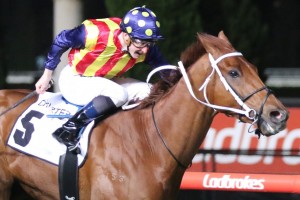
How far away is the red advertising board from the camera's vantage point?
24.1 feet

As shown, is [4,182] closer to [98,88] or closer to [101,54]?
[98,88]

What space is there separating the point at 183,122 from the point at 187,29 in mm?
4312

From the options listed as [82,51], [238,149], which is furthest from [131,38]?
[238,149]

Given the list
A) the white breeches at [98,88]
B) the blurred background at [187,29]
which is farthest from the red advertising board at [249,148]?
the white breeches at [98,88]

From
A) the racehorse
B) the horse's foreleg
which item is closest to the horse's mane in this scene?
the racehorse

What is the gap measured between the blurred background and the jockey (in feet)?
7.57

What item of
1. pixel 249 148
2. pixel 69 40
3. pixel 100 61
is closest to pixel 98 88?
pixel 100 61

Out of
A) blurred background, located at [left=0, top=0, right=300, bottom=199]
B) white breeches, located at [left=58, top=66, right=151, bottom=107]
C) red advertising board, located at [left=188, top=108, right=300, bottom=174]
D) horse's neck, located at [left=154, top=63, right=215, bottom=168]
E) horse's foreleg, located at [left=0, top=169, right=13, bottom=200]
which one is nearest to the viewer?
horse's neck, located at [left=154, top=63, right=215, bottom=168]

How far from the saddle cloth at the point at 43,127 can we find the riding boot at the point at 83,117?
0.05 metres

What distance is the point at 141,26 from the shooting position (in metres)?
5.44

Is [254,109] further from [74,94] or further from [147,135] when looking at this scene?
[74,94]

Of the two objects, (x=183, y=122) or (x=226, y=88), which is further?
(x=183, y=122)

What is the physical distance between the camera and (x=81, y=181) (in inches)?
218

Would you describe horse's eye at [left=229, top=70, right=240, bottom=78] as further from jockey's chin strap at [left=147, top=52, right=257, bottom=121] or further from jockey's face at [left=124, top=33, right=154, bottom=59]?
jockey's face at [left=124, top=33, right=154, bottom=59]
